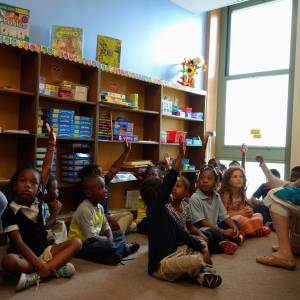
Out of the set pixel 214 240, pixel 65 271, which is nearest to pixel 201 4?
pixel 214 240

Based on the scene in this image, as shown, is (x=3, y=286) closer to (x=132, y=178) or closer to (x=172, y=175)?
(x=172, y=175)

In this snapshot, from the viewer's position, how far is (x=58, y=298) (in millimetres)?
1734

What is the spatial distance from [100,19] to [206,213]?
242 centimetres

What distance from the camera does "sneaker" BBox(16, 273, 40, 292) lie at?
1.79 metres

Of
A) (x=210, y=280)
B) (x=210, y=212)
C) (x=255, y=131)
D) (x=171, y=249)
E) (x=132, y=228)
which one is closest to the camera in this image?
(x=210, y=280)

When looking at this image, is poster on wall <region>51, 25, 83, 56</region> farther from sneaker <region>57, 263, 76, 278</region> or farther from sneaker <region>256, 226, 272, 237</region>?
sneaker <region>256, 226, 272, 237</region>

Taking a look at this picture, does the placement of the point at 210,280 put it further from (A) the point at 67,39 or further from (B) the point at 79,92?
(A) the point at 67,39

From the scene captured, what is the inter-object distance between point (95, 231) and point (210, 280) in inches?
33.9

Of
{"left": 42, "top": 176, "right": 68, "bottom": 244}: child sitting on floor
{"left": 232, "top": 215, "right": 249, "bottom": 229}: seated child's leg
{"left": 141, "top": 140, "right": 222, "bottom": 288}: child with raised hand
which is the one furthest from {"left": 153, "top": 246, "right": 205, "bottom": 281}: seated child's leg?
{"left": 232, "top": 215, "right": 249, "bottom": 229}: seated child's leg

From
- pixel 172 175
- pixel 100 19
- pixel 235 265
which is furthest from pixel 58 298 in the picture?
pixel 100 19

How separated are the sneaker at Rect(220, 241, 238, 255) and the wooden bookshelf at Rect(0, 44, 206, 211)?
1494 millimetres

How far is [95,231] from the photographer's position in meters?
2.36

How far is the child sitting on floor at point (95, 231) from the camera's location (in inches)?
90.7

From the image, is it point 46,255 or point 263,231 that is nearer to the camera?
point 46,255
